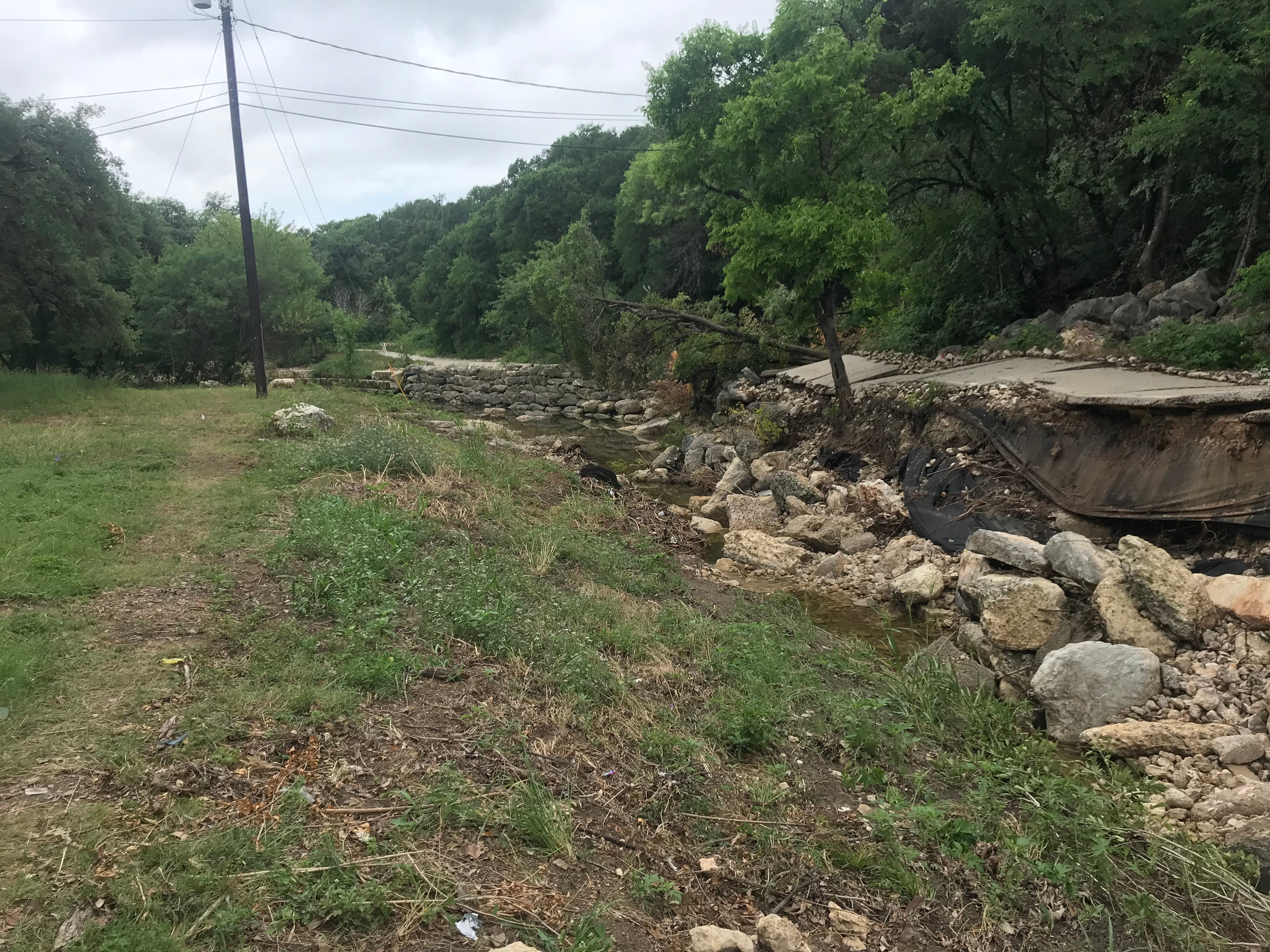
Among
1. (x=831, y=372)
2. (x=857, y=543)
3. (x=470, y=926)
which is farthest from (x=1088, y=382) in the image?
(x=470, y=926)

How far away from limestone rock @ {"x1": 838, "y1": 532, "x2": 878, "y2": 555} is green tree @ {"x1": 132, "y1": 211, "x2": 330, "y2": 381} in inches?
817

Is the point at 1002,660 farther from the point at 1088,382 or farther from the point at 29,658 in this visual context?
the point at 29,658

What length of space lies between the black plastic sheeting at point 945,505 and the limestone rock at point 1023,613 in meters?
2.19

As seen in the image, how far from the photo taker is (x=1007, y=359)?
1286 cm

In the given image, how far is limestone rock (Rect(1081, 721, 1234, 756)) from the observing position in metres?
4.87

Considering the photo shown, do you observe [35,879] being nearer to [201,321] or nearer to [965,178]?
[965,178]

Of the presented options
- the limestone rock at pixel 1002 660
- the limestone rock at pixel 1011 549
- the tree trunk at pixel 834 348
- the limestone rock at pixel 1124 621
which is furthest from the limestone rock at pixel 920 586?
the tree trunk at pixel 834 348

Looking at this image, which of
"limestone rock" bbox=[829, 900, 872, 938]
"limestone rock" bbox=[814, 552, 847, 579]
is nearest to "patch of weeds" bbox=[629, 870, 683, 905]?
"limestone rock" bbox=[829, 900, 872, 938]

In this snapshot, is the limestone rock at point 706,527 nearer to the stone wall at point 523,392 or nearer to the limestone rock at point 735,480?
the limestone rock at point 735,480

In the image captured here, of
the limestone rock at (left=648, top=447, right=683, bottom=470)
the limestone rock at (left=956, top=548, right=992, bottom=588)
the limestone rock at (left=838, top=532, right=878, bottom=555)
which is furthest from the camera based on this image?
the limestone rock at (left=648, top=447, right=683, bottom=470)

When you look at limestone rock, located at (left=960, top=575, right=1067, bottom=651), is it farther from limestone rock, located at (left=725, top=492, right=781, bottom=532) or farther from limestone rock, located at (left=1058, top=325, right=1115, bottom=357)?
limestone rock, located at (left=1058, top=325, right=1115, bottom=357)

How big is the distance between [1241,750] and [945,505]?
5.49 metres

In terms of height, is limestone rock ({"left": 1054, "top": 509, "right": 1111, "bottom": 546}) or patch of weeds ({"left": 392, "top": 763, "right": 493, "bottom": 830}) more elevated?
patch of weeds ({"left": 392, "top": 763, "right": 493, "bottom": 830})

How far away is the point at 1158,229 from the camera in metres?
13.5
